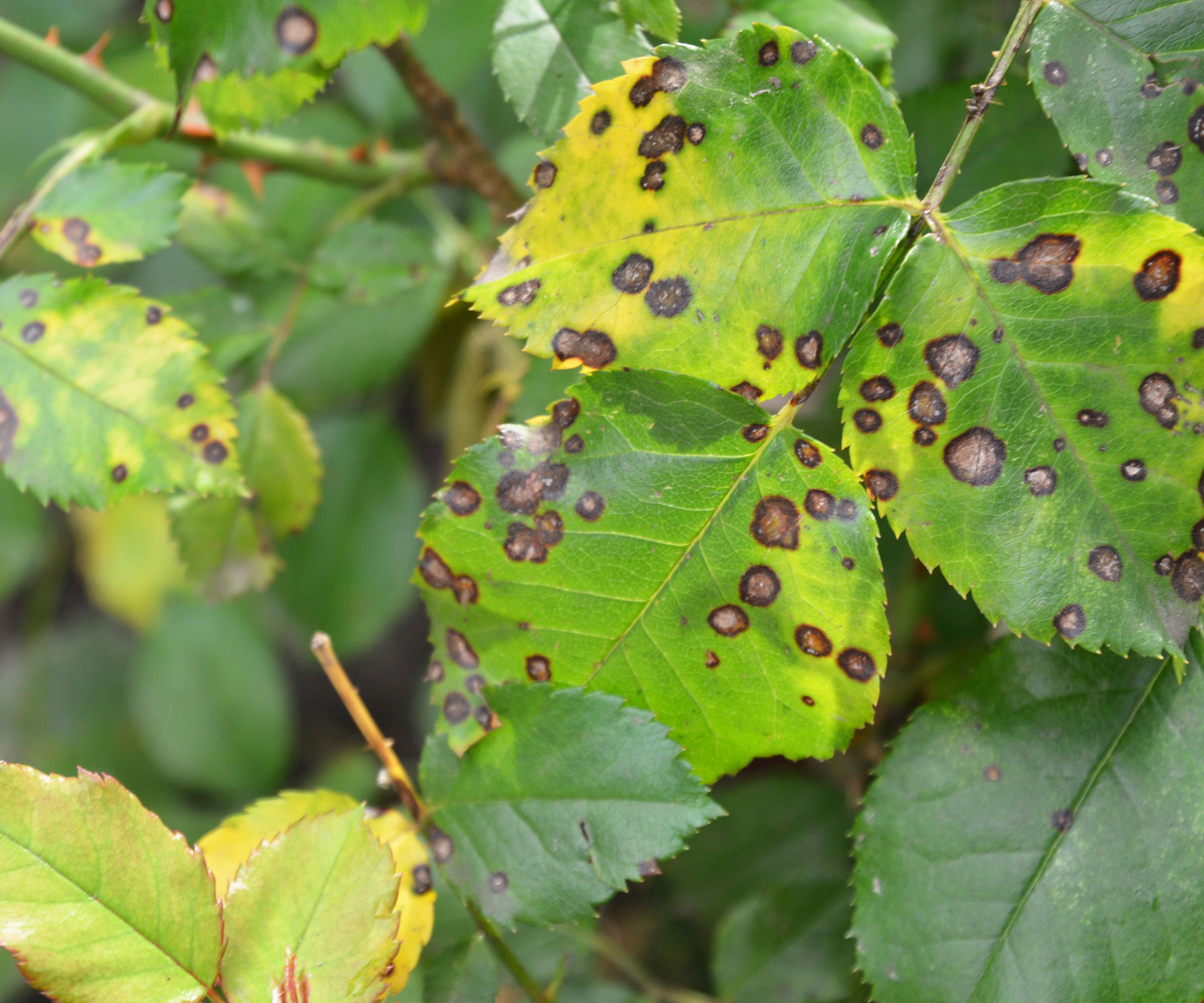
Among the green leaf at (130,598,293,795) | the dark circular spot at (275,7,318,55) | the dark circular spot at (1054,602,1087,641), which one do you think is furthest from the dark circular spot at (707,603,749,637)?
the green leaf at (130,598,293,795)

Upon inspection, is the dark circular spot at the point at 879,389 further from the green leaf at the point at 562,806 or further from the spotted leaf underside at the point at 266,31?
the spotted leaf underside at the point at 266,31

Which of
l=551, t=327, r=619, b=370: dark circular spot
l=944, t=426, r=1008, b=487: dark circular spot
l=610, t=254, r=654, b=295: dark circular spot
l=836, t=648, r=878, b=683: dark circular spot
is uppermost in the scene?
l=610, t=254, r=654, b=295: dark circular spot

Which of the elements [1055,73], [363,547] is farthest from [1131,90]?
[363,547]

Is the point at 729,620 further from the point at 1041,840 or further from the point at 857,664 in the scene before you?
the point at 1041,840

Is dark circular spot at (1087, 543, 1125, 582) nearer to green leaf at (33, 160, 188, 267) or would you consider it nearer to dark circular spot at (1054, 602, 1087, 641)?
dark circular spot at (1054, 602, 1087, 641)

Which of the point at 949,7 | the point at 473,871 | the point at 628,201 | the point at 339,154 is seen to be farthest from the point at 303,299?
the point at 949,7
